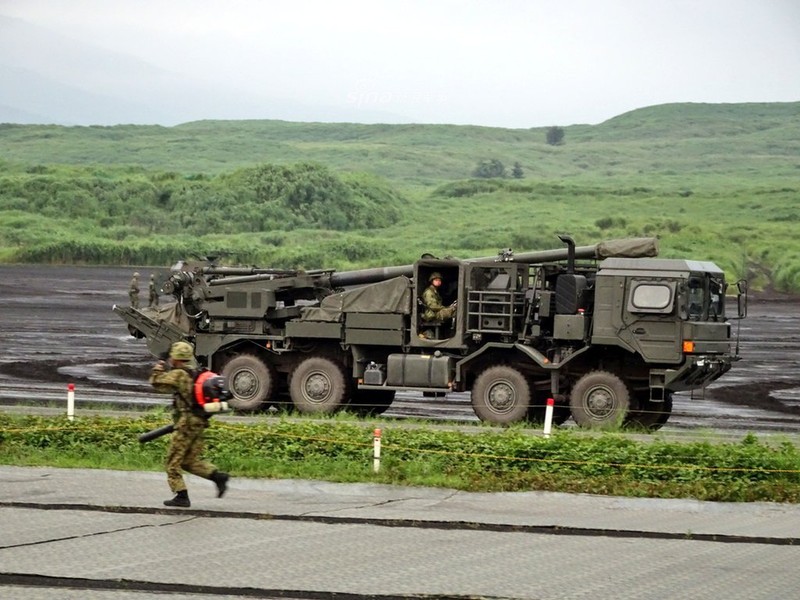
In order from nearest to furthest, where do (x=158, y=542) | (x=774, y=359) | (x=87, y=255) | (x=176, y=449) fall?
1. (x=158, y=542)
2. (x=176, y=449)
3. (x=774, y=359)
4. (x=87, y=255)

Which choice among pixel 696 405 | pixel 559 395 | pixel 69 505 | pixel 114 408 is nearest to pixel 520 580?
pixel 69 505

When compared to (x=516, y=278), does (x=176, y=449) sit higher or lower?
lower

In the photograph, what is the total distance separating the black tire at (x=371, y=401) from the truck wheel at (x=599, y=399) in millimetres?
4359

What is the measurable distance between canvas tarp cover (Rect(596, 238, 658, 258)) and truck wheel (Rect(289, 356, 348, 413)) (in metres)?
5.30

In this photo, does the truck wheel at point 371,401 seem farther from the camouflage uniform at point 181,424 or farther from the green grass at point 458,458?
the camouflage uniform at point 181,424

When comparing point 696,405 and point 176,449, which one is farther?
point 696,405

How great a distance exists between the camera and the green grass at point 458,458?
53.3 feet

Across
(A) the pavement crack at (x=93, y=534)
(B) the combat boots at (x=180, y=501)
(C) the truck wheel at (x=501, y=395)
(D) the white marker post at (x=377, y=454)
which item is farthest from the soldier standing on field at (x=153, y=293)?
(A) the pavement crack at (x=93, y=534)

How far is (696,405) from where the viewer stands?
30.2 meters

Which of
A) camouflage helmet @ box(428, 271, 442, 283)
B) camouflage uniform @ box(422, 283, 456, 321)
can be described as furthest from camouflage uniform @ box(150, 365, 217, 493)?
camouflage helmet @ box(428, 271, 442, 283)

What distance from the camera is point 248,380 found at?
87.0 ft

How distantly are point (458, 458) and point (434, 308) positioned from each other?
779 cm

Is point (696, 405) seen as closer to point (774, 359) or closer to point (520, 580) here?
point (774, 359)

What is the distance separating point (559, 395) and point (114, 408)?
775 centimetres
